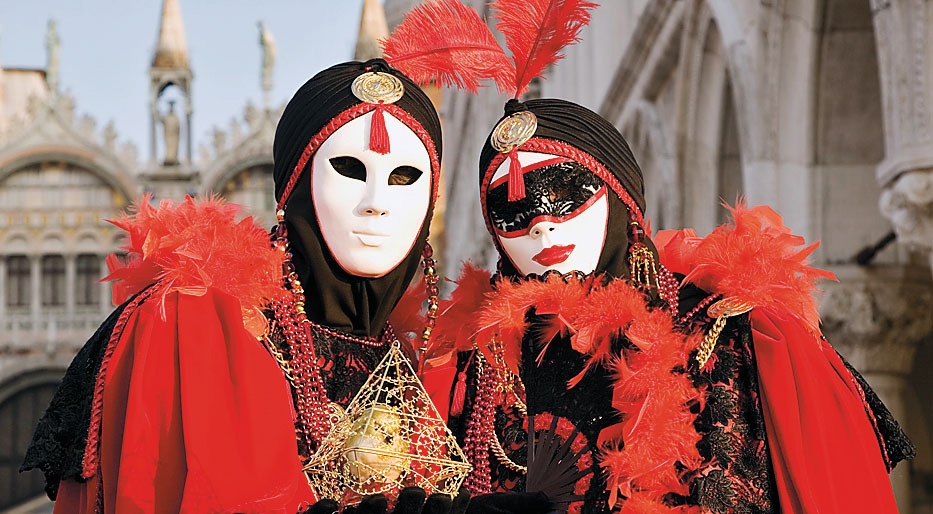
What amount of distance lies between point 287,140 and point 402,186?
319 mm

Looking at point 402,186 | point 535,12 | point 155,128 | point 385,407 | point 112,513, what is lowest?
point 112,513

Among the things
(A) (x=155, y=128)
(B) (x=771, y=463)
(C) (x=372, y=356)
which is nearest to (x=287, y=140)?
(C) (x=372, y=356)

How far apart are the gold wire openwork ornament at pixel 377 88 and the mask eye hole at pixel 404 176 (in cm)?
16

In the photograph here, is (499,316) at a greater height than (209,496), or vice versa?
(499,316)

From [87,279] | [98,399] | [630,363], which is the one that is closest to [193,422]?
[98,399]

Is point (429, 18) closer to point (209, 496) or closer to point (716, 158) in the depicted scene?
point (209, 496)

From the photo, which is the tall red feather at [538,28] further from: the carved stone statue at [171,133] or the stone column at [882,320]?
the carved stone statue at [171,133]

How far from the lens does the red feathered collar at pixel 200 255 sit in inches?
108

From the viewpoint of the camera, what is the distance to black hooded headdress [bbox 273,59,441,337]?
2986 millimetres

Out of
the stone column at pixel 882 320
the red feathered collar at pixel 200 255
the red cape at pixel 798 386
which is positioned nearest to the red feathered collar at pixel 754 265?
the red cape at pixel 798 386

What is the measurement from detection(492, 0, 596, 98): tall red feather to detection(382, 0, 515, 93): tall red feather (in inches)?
2.7

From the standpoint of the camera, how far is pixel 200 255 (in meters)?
2.77

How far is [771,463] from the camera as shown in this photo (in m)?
2.70

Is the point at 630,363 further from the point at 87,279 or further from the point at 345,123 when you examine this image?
the point at 87,279
